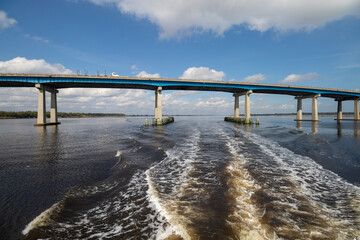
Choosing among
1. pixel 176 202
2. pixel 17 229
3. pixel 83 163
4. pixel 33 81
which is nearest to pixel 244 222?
pixel 176 202

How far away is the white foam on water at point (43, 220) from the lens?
3.91 m

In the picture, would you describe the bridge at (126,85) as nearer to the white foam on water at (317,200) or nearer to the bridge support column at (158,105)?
the bridge support column at (158,105)

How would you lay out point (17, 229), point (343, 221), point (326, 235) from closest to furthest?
point (326, 235) < point (17, 229) < point (343, 221)

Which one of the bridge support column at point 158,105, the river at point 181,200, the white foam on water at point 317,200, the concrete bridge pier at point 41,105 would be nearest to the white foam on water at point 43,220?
the river at point 181,200

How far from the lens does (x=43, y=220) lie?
4.25 meters

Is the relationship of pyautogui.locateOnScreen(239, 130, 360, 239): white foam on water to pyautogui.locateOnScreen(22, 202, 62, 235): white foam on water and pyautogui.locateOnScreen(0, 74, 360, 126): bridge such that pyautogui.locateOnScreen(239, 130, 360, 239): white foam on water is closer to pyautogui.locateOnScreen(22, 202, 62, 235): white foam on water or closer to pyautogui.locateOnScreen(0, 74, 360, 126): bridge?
pyautogui.locateOnScreen(22, 202, 62, 235): white foam on water

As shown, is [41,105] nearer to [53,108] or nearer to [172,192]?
[53,108]

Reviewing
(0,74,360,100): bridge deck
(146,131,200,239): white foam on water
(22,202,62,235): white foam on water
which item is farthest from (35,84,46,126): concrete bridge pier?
(22,202,62,235): white foam on water

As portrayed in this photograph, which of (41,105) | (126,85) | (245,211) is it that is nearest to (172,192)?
(245,211)

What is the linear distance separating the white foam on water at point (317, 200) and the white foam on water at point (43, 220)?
237 inches

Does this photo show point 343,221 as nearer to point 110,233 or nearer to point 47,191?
point 110,233

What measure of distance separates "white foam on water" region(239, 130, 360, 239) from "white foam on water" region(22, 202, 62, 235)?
6.01 m

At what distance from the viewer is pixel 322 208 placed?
480 cm

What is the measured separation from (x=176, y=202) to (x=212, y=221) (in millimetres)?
1472
